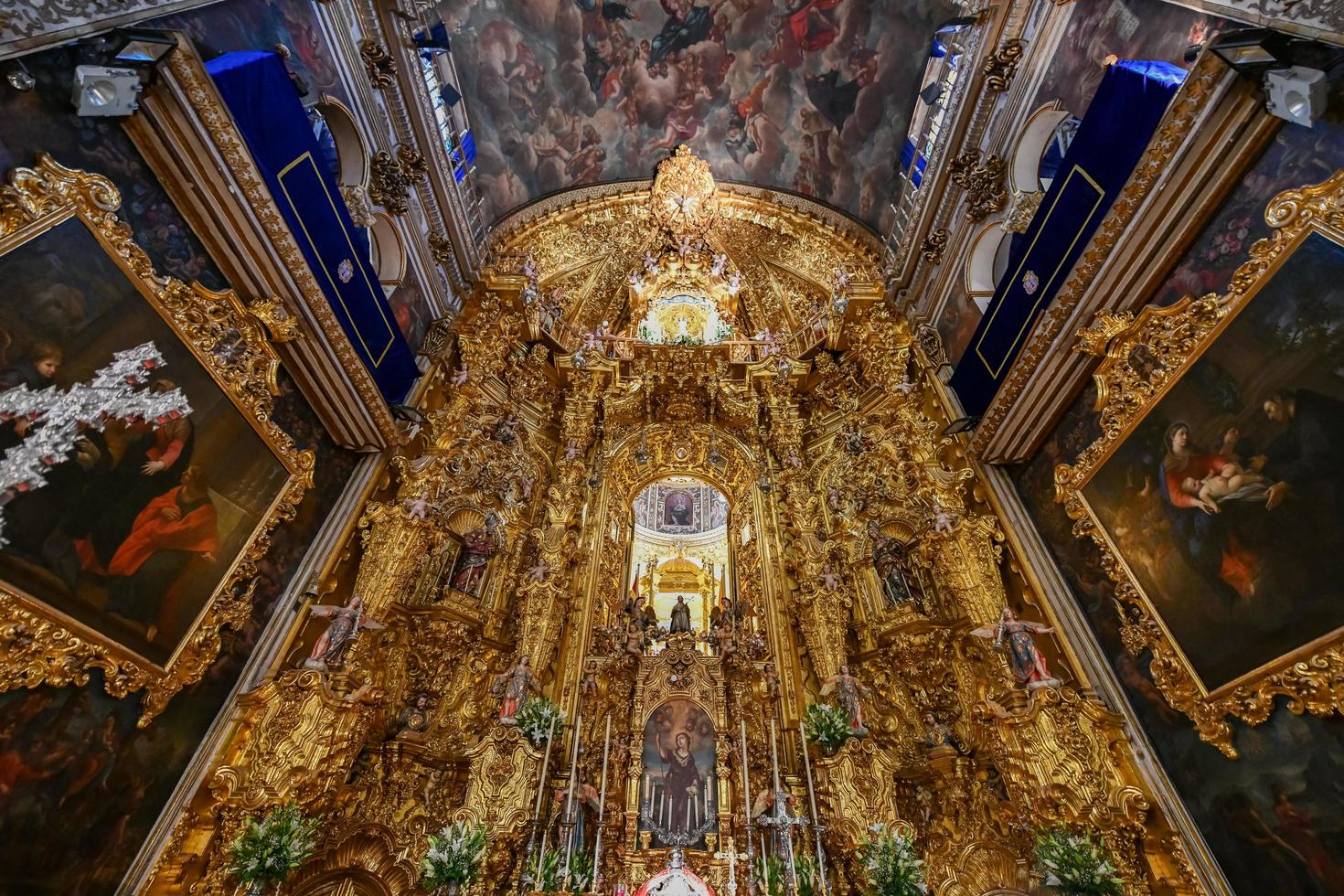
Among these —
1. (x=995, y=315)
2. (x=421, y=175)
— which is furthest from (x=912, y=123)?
(x=421, y=175)

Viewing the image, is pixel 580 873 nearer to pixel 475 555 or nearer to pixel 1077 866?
pixel 475 555

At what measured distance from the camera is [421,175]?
1094 cm

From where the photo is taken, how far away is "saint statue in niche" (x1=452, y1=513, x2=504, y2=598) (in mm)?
9945

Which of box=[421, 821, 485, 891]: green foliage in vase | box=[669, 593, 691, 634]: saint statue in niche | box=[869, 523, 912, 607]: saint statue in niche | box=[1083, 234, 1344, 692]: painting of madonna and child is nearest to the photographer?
box=[1083, 234, 1344, 692]: painting of madonna and child

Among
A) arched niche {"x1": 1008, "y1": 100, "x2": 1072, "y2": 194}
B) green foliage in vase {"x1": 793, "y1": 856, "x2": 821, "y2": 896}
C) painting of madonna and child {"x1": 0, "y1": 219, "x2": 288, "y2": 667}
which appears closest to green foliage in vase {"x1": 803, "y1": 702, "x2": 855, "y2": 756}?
green foliage in vase {"x1": 793, "y1": 856, "x2": 821, "y2": 896}

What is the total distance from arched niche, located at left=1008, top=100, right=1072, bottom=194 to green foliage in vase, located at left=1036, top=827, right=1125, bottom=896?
9396 mm

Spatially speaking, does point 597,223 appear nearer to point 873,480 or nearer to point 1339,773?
point 873,480

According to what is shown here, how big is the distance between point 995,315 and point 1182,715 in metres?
5.72

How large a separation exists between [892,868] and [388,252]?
1257 centimetres

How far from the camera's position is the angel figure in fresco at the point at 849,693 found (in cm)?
832

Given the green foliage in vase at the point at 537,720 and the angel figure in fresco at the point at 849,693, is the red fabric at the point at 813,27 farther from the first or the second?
the green foliage in vase at the point at 537,720

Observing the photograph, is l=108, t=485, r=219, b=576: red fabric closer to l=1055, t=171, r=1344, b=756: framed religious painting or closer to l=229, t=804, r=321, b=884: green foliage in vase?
l=229, t=804, r=321, b=884: green foliage in vase

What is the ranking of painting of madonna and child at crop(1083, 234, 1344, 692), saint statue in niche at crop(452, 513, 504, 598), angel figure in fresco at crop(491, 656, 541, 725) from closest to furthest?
painting of madonna and child at crop(1083, 234, 1344, 692), angel figure in fresco at crop(491, 656, 541, 725), saint statue in niche at crop(452, 513, 504, 598)

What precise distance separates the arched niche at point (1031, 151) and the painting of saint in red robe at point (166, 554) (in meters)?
12.7
